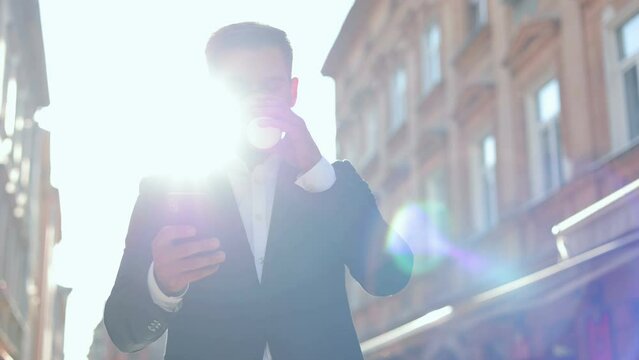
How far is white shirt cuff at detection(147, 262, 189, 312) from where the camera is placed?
2266 millimetres

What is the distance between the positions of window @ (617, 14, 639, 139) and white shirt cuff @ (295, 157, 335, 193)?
10.4 metres

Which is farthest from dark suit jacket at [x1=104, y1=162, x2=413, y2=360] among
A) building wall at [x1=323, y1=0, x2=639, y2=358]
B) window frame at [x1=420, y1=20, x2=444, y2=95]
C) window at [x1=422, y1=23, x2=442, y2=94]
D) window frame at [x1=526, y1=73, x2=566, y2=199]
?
window frame at [x1=420, y1=20, x2=444, y2=95]

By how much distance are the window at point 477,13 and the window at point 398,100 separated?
172 inches

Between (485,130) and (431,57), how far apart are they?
4.23 meters

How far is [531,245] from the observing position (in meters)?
15.2

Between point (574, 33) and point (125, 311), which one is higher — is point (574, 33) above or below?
above

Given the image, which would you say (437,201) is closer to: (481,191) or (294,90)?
(481,191)

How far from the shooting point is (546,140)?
15.3 meters

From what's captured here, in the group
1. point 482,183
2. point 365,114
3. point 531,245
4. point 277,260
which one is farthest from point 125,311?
point 365,114

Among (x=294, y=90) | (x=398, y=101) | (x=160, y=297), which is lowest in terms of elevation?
(x=160, y=297)

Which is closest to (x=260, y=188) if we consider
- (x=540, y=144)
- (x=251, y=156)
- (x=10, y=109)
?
(x=251, y=156)

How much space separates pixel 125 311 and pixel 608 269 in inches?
273

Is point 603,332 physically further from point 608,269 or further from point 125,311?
point 125,311

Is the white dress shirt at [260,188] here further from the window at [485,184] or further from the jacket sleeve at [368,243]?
the window at [485,184]
